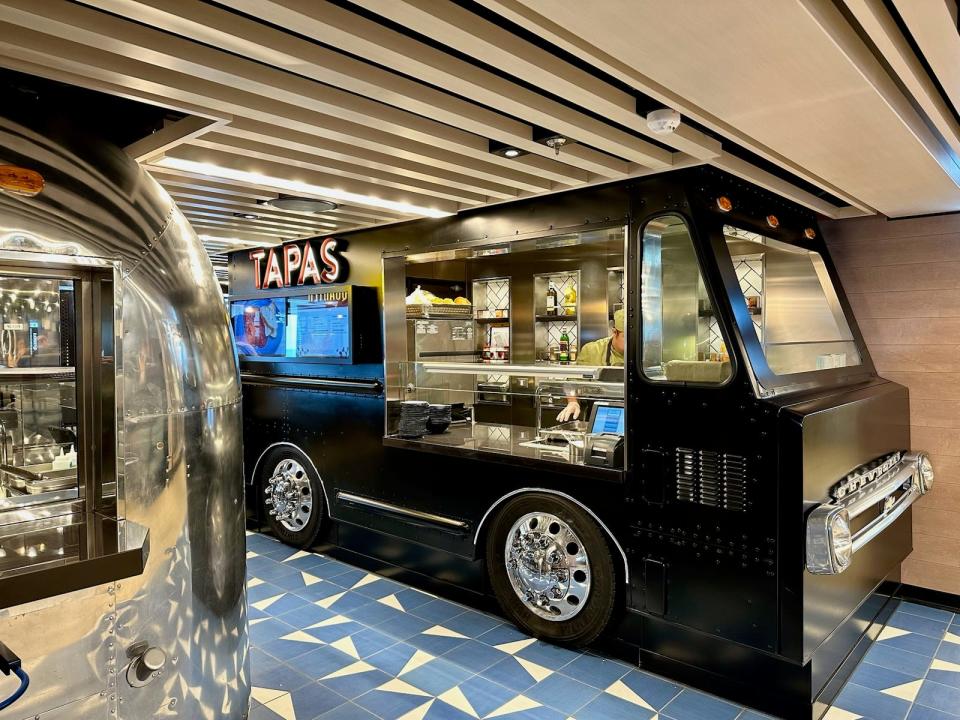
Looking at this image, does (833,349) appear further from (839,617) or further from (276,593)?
(276,593)

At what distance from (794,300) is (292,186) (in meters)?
3.42

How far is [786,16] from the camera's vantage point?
169cm

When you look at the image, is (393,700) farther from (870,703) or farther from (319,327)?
(319,327)

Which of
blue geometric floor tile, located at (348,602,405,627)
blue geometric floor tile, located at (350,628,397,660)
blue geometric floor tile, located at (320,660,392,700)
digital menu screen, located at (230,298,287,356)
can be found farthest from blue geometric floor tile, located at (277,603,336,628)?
digital menu screen, located at (230,298,287,356)

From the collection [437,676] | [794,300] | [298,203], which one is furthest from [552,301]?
[437,676]

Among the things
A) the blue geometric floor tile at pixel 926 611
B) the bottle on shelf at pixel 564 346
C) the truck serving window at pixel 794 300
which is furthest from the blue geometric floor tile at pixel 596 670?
the bottle on shelf at pixel 564 346

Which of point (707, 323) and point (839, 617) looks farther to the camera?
point (707, 323)

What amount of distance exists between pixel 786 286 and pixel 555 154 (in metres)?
2.54

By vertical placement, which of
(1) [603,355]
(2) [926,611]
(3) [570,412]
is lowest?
(2) [926,611]

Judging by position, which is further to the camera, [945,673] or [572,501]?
[572,501]

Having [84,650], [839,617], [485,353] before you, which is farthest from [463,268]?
[84,650]

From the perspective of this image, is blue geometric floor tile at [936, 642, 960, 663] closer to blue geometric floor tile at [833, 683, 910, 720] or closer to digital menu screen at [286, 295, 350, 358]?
blue geometric floor tile at [833, 683, 910, 720]

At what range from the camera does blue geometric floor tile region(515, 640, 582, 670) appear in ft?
11.9

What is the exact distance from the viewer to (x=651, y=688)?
3.38 meters
